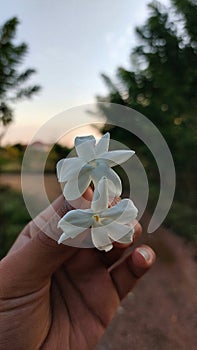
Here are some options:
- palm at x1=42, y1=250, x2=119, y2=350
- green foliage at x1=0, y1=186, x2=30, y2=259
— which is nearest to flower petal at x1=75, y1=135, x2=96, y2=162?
palm at x1=42, y1=250, x2=119, y2=350

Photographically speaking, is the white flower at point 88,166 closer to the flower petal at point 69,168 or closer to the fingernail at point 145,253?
the flower petal at point 69,168

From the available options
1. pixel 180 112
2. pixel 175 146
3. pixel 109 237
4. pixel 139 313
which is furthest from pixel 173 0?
pixel 109 237

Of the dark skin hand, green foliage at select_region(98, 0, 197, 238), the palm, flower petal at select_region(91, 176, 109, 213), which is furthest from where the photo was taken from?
green foliage at select_region(98, 0, 197, 238)

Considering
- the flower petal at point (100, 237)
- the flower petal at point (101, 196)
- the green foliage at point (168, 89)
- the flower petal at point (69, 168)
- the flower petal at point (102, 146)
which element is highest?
the flower petal at point (102, 146)

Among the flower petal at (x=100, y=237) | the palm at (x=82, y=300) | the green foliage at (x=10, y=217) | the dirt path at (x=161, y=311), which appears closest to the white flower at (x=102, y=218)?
the flower petal at (x=100, y=237)

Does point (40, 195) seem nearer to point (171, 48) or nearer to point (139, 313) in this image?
point (139, 313)

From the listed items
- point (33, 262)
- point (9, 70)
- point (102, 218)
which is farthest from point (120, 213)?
point (9, 70)

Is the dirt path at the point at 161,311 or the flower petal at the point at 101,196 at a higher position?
the flower petal at the point at 101,196

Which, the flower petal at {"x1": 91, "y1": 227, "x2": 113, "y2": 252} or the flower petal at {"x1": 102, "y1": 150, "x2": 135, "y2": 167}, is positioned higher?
the flower petal at {"x1": 102, "y1": 150, "x2": 135, "y2": 167}

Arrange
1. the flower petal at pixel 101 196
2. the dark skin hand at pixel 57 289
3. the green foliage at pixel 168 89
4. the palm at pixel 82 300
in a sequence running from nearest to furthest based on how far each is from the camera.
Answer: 1. the flower petal at pixel 101 196
2. the dark skin hand at pixel 57 289
3. the palm at pixel 82 300
4. the green foliage at pixel 168 89

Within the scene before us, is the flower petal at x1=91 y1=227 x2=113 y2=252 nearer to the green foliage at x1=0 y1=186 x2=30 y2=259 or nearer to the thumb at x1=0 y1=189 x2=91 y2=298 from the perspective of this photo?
the thumb at x1=0 y1=189 x2=91 y2=298
